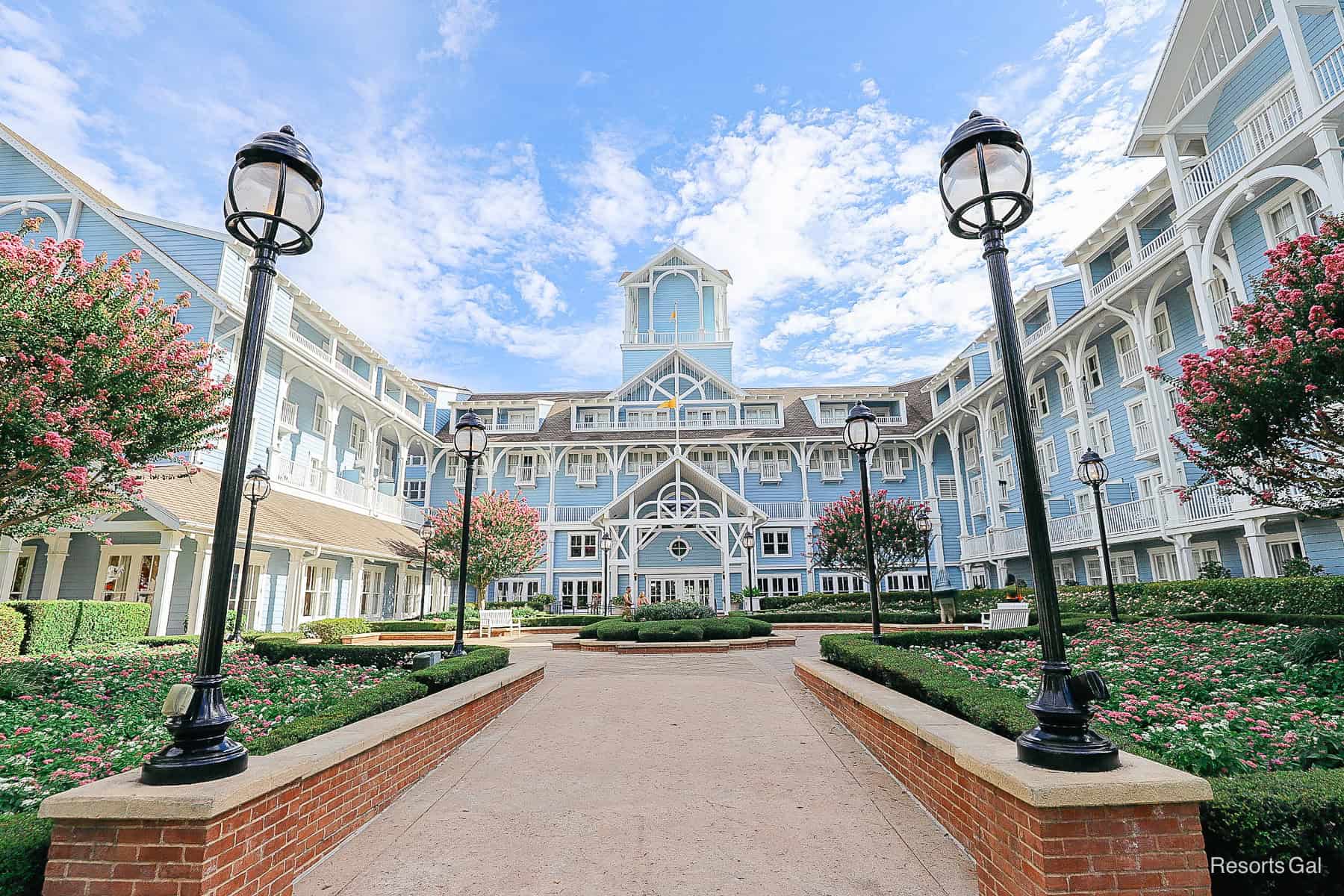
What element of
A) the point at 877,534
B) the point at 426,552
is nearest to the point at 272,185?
the point at 426,552

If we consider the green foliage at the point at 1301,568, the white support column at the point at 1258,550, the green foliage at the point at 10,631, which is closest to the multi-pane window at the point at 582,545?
the green foliage at the point at 10,631

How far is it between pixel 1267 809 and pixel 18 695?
11.4 m

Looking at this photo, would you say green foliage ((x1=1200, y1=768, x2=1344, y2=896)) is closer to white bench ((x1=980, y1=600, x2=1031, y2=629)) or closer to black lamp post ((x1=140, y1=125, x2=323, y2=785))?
black lamp post ((x1=140, y1=125, x2=323, y2=785))

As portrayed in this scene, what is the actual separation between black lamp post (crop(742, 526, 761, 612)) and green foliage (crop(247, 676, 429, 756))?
18.5 metres

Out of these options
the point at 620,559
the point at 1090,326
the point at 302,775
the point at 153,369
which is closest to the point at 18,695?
the point at 153,369

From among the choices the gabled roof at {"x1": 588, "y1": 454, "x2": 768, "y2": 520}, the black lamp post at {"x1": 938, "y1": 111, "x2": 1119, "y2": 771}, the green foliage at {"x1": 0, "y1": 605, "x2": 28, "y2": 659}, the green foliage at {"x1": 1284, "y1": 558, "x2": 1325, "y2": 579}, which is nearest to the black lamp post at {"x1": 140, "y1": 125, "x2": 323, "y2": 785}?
the black lamp post at {"x1": 938, "y1": 111, "x2": 1119, "y2": 771}

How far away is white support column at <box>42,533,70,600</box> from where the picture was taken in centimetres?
1503

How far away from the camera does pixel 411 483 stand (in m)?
34.2

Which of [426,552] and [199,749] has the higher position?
[426,552]

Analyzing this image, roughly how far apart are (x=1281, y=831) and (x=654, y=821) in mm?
3410

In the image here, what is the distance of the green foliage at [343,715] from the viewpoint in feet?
14.4

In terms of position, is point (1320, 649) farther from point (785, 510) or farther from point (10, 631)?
point (785, 510)

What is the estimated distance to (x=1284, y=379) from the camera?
8.23m

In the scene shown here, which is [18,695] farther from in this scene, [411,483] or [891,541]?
[411,483]
